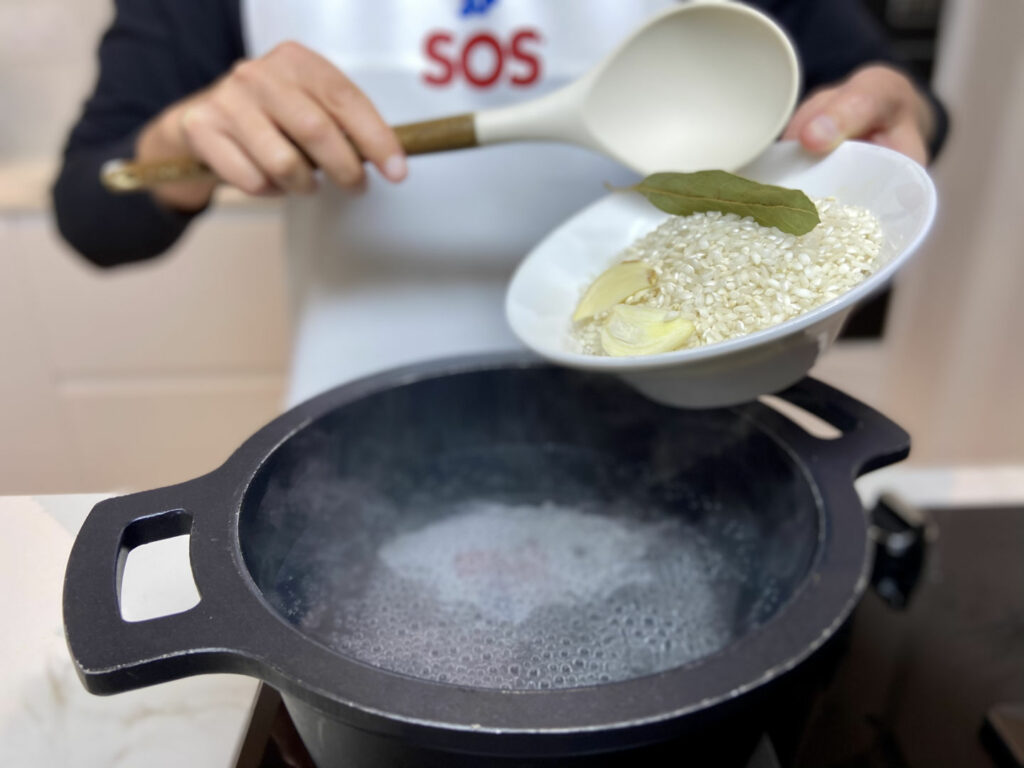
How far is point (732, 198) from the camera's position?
40 cm

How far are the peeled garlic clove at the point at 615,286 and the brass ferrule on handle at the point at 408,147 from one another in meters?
0.13

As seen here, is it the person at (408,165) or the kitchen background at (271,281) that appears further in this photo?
the kitchen background at (271,281)

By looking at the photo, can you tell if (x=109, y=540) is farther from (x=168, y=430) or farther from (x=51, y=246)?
(x=51, y=246)

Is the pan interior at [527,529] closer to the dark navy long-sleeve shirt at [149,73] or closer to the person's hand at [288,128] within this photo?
the person's hand at [288,128]

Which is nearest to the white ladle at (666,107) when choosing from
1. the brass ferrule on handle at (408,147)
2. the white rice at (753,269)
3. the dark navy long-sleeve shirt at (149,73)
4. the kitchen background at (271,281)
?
the brass ferrule on handle at (408,147)

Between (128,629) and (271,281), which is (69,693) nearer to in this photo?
(128,629)

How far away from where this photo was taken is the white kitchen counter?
32cm

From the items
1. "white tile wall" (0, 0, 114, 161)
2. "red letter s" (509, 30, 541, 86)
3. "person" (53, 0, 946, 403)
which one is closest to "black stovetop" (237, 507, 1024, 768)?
"person" (53, 0, 946, 403)

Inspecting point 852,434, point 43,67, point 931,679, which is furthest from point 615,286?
point 43,67

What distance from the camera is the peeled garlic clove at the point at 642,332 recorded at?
377 millimetres

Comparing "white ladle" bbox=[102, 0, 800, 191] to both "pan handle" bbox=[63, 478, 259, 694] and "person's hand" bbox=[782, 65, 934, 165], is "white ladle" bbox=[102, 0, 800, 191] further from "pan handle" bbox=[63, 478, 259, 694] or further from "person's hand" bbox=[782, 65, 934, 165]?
"pan handle" bbox=[63, 478, 259, 694]

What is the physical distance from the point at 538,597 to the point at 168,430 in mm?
310

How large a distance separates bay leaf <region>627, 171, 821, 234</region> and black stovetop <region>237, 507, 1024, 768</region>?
249mm

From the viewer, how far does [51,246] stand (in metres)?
1.27
